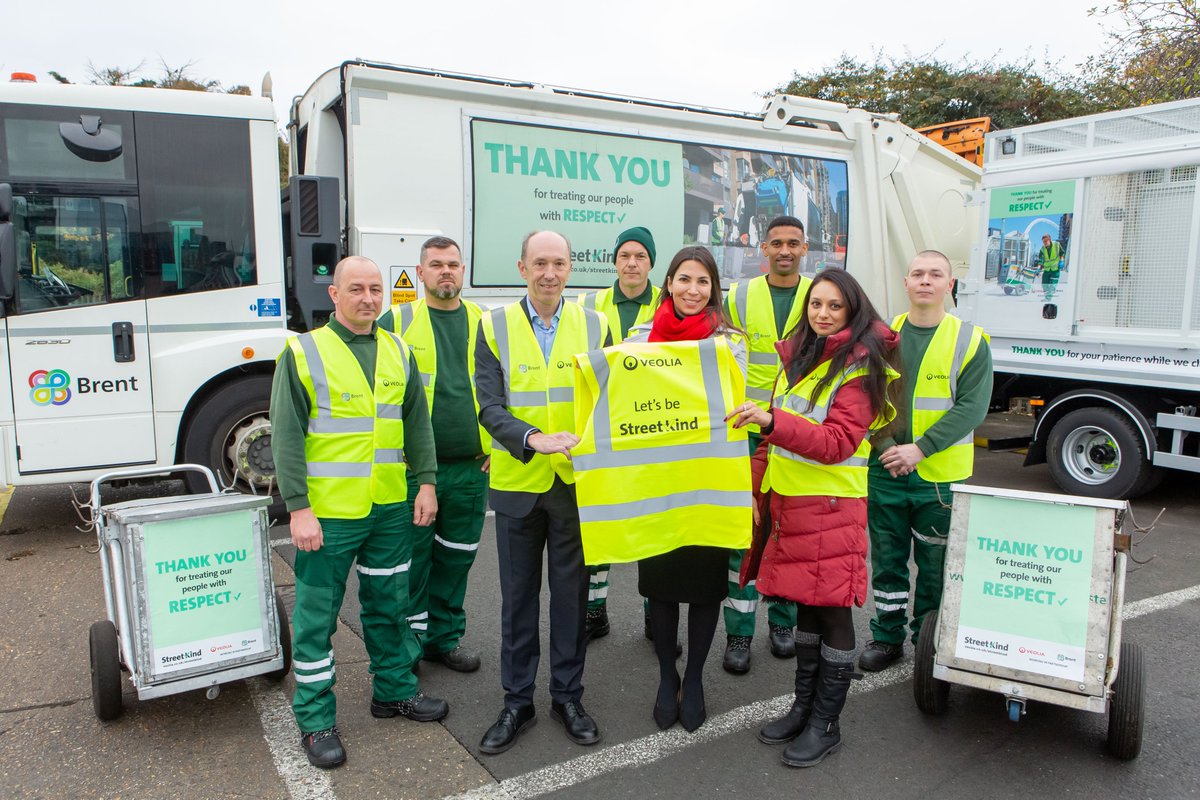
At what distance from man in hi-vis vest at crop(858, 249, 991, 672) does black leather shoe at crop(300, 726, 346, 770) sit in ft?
7.31

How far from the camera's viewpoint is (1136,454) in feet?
21.1

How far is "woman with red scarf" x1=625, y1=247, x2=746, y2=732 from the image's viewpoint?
118 inches

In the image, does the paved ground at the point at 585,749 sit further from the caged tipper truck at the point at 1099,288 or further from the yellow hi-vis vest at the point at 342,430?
the caged tipper truck at the point at 1099,288

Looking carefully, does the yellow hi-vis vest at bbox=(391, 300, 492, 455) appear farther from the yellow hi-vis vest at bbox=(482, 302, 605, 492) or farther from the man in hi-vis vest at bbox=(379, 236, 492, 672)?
the yellow hi-vis vest at bbox=(482, 302, 605, 492)

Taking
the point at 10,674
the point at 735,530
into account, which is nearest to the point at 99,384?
the point at 10,674

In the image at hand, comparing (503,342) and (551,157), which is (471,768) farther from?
(551,157)

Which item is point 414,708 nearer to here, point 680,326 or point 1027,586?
point 680,326

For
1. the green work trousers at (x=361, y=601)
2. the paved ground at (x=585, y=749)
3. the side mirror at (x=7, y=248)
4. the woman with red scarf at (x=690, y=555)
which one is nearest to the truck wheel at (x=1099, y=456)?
the paved ground at (x=585, y=749)

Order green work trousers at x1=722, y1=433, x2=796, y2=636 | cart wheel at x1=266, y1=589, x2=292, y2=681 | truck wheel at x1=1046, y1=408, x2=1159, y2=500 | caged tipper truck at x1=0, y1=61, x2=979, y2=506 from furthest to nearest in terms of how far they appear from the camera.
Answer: truck wheel at x1=1046, y1=408, x2=1159, y2=500 → caged tipper truck at x1=0, y1=61, x2=979, y2=506 → green work trousers at x1=722, y1=433, x2=796, y2=636 → cart wheel at x1=266, y1=589, x2=292, y2=681

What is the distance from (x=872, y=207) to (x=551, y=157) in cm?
371

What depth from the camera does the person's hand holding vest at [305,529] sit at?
2916mm

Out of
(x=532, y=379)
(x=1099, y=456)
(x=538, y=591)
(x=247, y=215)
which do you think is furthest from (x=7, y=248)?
(x=1099, y=456)

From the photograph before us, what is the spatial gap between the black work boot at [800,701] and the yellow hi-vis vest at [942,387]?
950mm

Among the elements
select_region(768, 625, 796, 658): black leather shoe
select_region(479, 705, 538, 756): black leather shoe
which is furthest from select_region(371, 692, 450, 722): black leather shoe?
select_region(768, 625, 796, 658): black leather shoe
